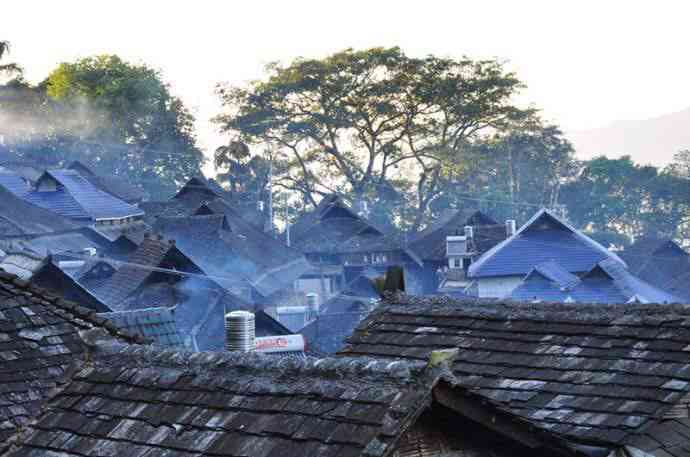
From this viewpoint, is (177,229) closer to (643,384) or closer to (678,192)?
(643,384)

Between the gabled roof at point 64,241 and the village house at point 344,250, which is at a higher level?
the gabled roof at point 64,241

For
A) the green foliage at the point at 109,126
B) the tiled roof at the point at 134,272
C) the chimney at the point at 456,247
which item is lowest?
the chimney at the point at 456,247

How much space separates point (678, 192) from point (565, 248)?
40008 millimetres

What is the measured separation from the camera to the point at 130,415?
7832mm

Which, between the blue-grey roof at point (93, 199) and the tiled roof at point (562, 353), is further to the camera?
the blue-grey roof at point (93, 199)

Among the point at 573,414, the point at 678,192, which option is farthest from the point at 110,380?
the point at 678,192

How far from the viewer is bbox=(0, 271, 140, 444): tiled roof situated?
35.8ft

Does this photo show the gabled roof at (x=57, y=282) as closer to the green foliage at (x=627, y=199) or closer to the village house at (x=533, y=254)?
the village house at (x=533, y=254)

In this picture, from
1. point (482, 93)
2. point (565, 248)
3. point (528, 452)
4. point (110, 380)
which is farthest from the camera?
point (482, 93)

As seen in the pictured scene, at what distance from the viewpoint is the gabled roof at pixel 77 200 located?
57.3 meters

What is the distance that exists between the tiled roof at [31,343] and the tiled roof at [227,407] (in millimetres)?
2253

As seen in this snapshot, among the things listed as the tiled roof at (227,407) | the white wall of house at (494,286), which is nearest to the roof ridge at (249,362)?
the tiled roof at (227,407)

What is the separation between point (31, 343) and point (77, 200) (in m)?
47.6

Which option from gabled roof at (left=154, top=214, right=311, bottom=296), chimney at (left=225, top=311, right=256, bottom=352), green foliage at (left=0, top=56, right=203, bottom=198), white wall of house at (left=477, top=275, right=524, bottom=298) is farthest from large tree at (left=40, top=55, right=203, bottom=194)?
chimney at (left=225, top=311, right=256, bottom=352)
